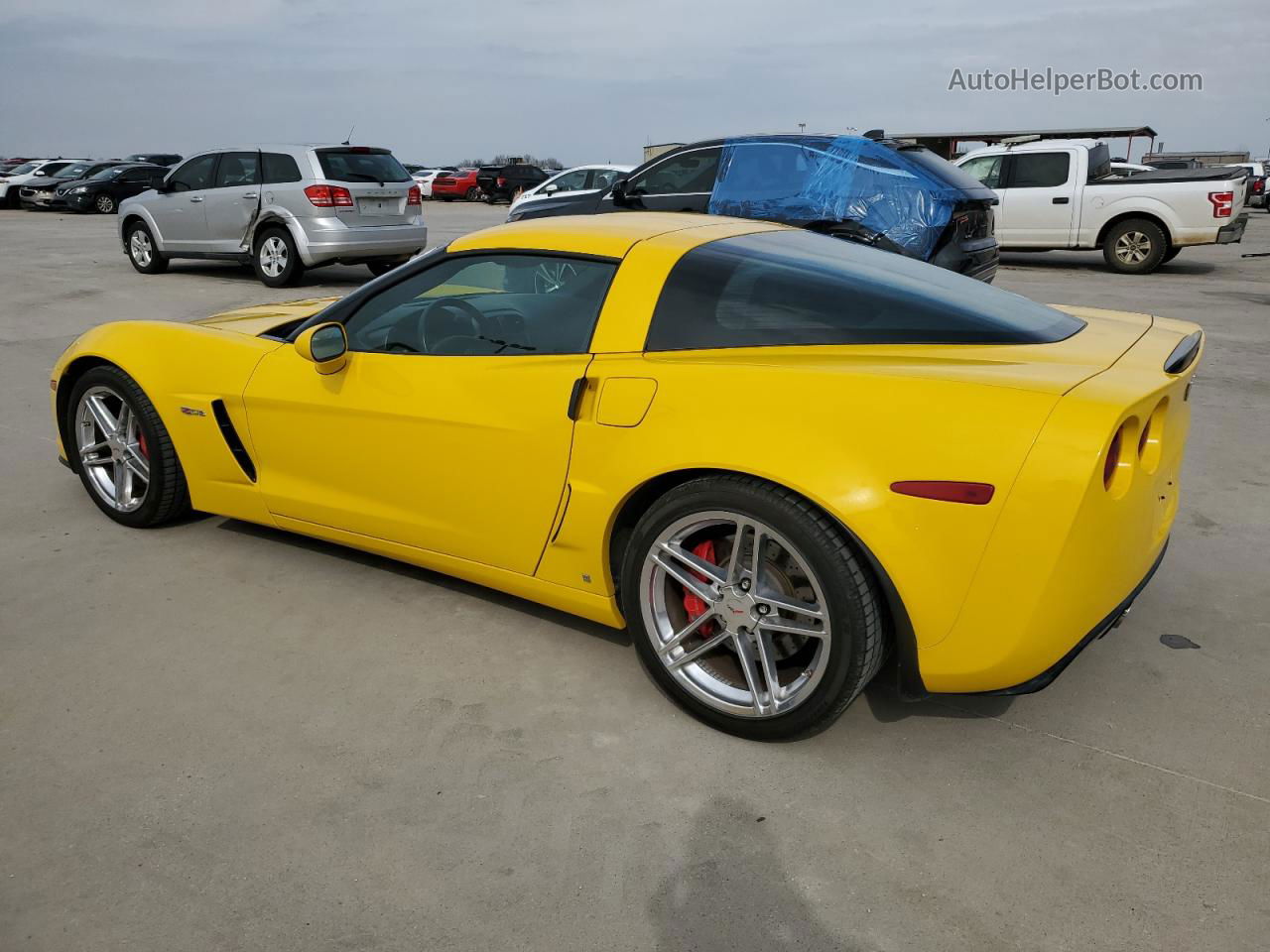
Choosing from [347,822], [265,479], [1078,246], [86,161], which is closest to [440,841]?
[347,822]

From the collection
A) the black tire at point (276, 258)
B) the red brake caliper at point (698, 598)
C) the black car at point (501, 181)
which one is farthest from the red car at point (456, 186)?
the red brake caliper at point (698, 598)

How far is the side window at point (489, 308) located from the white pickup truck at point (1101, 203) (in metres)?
11.8

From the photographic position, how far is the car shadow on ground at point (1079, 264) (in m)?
13.5

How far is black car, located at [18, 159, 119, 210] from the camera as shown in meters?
28.4

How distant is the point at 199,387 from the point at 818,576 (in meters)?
2.59

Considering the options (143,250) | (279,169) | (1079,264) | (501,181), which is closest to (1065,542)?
(279,169)

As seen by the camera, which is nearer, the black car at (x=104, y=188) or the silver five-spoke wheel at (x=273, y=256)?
the silver five-spoke wheel at (x=273, y=256)

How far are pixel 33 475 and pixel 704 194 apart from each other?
6277mm

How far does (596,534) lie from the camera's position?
290 cm

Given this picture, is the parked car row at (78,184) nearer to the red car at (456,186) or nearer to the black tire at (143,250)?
the red car at (456,186)

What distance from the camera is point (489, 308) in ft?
11.0

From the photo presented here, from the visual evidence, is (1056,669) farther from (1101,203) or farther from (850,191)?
(1101,203)

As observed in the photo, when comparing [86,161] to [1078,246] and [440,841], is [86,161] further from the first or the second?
[440,841]

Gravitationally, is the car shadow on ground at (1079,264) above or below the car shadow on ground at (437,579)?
above
